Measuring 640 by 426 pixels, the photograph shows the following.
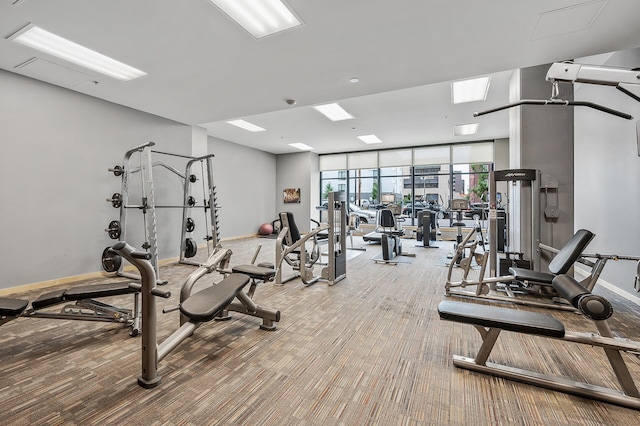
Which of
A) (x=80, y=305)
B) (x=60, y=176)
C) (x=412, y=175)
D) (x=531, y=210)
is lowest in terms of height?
(x=80, y=305)

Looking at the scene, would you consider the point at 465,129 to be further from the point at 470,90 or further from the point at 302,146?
the point at 302,146

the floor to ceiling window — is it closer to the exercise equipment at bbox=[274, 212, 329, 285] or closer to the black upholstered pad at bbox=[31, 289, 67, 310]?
the exercise equipment at bbox=[274, 212, 329, 285]

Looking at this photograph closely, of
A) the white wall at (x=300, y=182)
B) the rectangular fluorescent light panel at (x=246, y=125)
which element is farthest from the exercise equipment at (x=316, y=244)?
the white wall at (x=300, y=182)

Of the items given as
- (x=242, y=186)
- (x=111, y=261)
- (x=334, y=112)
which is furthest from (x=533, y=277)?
(x=242, y=186)

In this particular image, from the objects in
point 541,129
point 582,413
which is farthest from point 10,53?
point 541,129

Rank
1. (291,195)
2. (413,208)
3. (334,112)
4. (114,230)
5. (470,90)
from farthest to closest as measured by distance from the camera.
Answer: (291,195) < (413,208) < (334,112) < (470,90) < (114,230)

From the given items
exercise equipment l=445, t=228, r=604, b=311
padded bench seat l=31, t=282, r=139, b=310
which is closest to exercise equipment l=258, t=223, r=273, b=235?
exercise equipment l=445, t=228, r=604, b=311

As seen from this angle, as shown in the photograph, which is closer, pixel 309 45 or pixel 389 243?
pixel 309 45

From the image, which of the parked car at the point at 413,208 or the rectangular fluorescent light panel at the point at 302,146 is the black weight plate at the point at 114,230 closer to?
the rectangular fluorescent light panel at the point at 302,146

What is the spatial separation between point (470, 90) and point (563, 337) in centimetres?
430

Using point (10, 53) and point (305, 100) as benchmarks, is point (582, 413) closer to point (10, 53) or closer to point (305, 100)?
point (305, 100)

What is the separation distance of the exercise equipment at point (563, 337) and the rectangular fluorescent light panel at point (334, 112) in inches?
181

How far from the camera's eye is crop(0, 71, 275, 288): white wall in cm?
359

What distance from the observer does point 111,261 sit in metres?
4.03
